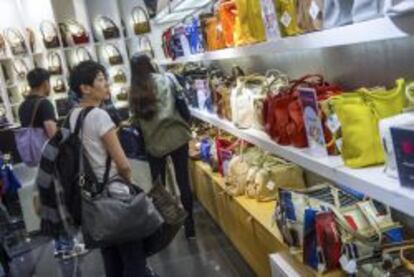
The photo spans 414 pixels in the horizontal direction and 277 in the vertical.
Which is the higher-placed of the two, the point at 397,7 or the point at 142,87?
the point at 397,7

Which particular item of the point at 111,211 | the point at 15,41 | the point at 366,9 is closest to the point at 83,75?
the point at 111,211

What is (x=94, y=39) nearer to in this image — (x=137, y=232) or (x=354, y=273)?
(x=137, y=232)

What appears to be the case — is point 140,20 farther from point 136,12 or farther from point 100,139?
point 100,139

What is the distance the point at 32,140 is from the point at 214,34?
1.94 meters

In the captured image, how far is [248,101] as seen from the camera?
3.49 m

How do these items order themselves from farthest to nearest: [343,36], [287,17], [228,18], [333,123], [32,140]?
1. [32,140]
2. [228,18]
3. [287,17]
4. [333,123]
5. [343,36]

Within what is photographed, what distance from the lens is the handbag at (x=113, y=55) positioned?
8539 mm

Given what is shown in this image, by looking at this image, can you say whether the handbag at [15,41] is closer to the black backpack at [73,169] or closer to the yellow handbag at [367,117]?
the black backpack at [73,169]

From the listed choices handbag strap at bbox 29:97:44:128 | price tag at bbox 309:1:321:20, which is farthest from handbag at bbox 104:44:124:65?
price tag at bbox 309:1:321:20

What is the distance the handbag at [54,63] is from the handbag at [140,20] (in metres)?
1.25

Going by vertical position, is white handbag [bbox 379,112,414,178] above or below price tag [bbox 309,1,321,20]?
below

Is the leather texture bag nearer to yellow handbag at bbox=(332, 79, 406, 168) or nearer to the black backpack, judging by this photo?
the black backpack

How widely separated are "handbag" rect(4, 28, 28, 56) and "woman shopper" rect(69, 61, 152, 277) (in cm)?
531

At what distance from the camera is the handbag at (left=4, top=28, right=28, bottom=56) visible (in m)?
8.01
